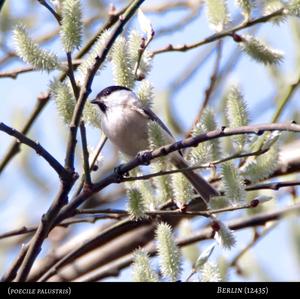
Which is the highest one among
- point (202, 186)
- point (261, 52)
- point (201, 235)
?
point (261, 52)

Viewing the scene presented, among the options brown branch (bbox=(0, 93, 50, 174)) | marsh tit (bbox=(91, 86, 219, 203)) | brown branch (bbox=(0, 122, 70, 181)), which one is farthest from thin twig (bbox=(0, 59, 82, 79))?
brown branch (bbox=(0, 122, 70, 181))

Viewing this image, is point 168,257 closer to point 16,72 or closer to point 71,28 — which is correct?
point 71,28

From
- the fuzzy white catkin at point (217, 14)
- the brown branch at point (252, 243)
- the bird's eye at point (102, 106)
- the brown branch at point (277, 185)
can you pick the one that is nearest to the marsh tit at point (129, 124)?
the bird's eye at point (102, 106)

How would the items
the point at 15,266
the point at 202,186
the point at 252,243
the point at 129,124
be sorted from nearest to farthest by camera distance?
the point at 15,266 < the point at 202,186 < the point at 252,243 < the point at 129,124

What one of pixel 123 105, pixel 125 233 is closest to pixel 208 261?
pixel 125 233

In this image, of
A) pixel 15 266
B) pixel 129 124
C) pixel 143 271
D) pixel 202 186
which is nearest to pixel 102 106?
pixel 129 124

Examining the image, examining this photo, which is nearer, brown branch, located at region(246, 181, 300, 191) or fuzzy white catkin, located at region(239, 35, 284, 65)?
brown branch, located at region(246, 181, 300, 191)

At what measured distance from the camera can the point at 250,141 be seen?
2453mm

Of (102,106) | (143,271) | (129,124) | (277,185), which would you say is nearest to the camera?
(143,271)

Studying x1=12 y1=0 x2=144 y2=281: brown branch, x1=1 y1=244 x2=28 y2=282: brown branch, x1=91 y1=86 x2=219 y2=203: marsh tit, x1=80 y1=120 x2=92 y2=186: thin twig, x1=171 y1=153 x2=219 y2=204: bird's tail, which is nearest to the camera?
x1=12 y1=0 x2=144 y2=281: brown branch

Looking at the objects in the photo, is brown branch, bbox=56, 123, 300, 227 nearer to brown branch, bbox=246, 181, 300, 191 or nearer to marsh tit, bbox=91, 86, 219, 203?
brown branch, bbox=246, 181, 300, 191

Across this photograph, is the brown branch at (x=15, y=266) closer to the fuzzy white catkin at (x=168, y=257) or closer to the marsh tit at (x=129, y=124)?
the fuzzy white catkin at (x=168, y=257)

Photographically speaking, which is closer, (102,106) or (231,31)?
(231,31)

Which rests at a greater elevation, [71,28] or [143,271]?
[71,28]
